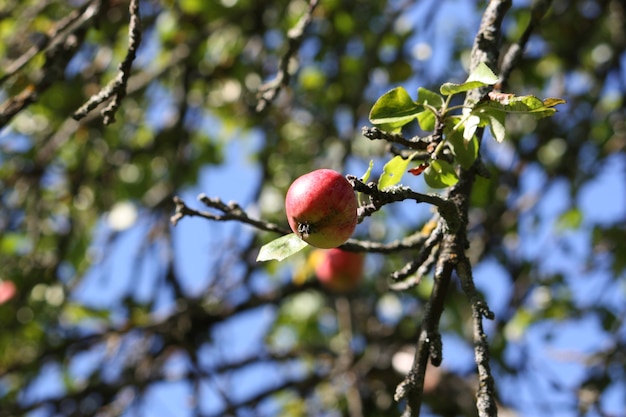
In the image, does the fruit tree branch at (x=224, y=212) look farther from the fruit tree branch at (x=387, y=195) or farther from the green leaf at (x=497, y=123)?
the green leaf at (x=497, y=123)

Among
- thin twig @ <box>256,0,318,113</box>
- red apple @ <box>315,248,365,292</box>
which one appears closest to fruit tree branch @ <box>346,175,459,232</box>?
thin twig @ <box>256,0,318,113</box>

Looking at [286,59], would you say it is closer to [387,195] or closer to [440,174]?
[440,174]

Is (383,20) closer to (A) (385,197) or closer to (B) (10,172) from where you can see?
(B) (10,172)

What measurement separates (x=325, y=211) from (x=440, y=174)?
0.76 ft

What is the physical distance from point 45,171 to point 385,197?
9.07 ft

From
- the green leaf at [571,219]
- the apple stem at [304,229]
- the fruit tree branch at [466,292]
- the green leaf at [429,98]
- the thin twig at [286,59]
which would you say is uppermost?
the green leaf at [429,98]

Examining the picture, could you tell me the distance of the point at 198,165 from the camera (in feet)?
14.3

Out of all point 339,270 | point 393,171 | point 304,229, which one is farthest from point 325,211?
point 339,270

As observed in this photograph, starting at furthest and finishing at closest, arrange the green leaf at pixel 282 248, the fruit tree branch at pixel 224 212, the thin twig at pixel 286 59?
the thin twig at pixel 286 59
the fruit tree branch at pixel 224 212
the green leaf at pixel 282 248

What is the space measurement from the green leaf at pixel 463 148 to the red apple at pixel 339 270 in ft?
6.19

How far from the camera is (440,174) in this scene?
1.42 meters

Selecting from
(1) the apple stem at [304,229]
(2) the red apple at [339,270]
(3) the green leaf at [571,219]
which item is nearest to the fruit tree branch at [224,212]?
(1) the apple stem at [304,229]

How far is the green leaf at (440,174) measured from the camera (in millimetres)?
1421

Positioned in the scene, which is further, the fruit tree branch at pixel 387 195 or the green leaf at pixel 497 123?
the green leaf at pixel 497 123
